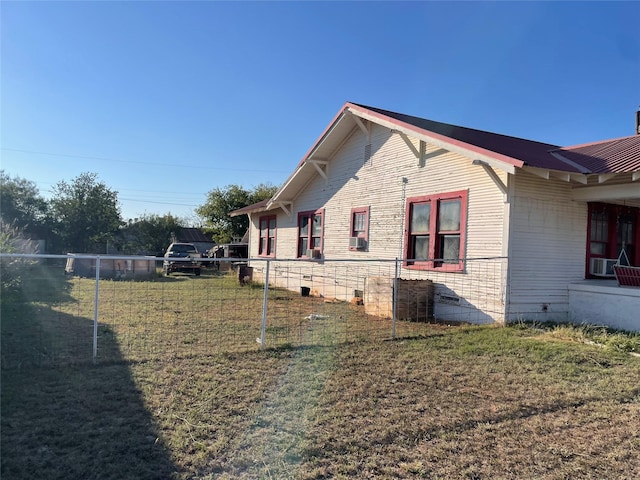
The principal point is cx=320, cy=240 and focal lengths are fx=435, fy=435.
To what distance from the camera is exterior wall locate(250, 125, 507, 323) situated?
8.39 metres

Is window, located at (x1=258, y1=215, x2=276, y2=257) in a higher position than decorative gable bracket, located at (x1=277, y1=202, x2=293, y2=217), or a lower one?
lower

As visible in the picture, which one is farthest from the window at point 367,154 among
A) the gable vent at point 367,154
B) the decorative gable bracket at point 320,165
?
the decorative gable bracket at point 320,165

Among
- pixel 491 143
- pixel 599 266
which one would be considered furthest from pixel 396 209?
pixel 599 266

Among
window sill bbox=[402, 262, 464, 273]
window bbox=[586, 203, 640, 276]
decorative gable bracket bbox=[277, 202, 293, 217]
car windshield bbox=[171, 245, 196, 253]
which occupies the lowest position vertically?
car windshield bbox=[171, 245, 196, 253]

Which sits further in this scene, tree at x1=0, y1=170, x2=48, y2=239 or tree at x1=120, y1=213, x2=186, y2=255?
tree at x1=120, y1=213, x2=186, y2=255

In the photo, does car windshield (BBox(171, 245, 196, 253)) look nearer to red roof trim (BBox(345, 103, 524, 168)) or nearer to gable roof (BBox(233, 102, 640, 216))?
gable roof (BBox(233, 102, 640, 216))

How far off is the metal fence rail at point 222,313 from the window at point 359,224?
0.78 m

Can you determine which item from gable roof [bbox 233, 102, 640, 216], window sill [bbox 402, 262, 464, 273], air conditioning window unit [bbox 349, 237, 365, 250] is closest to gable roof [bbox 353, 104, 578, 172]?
gable roof [bbox 233, 102, 640, 216]

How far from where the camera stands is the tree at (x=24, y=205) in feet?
112

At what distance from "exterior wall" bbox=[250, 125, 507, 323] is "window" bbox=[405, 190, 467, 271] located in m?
0.16

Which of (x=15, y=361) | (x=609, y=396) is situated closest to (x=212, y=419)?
(x=15, y=361)

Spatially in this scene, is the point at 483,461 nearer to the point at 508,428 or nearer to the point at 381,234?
the point at 508,428

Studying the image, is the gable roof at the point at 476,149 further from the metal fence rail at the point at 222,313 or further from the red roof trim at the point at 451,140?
the metal fence rail at the point at 222,313

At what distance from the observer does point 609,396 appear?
175 inches
